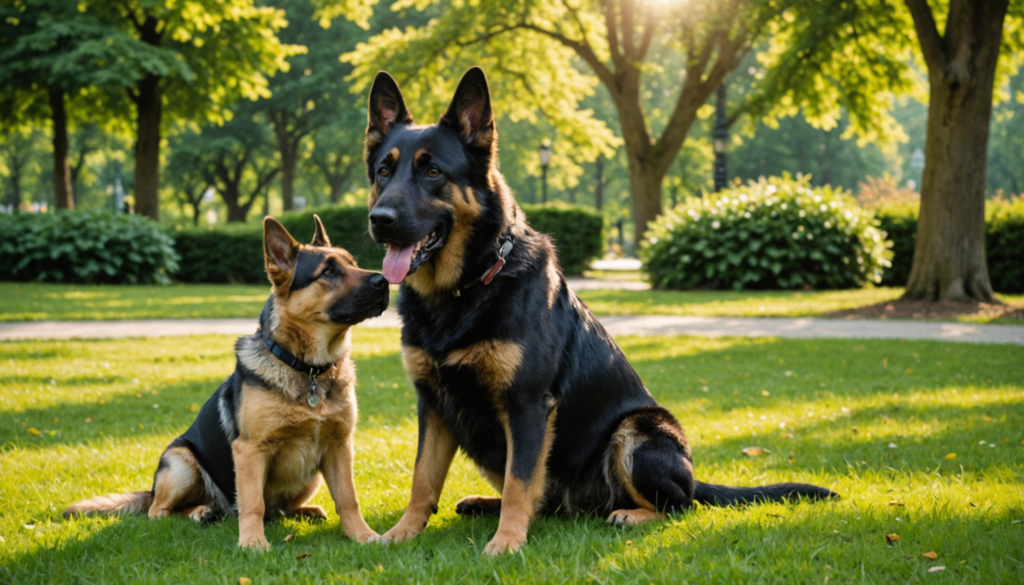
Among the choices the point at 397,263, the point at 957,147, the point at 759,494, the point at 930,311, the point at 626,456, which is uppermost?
the point at 957,147

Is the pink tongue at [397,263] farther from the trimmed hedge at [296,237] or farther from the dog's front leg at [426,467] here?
the trimmed hedge at [296,237]

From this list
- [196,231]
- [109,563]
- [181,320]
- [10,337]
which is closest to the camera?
[109,563]

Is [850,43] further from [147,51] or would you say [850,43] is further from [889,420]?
[147,51]

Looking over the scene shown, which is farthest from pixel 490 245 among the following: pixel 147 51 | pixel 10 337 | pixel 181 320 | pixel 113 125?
pixel 113 125

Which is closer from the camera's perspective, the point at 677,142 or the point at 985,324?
the point at 985,324

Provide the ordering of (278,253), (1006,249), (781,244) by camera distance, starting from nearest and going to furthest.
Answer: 1. (278,253)
2. (1006,249)
3. (781,244)

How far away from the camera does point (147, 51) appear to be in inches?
839

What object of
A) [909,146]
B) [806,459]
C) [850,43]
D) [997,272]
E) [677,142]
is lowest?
[806,459]

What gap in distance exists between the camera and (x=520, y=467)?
362 centimetres

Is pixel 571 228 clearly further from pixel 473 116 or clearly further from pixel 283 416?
pixel 283 416

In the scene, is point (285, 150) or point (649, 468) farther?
point (285, 150)

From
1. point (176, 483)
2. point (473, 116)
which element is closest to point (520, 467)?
point (473, 116)

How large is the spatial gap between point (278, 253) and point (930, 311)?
42.8ft

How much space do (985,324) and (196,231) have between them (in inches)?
855
